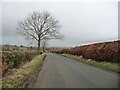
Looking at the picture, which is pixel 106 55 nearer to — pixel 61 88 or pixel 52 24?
pixel 61 88

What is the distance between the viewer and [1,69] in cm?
1252

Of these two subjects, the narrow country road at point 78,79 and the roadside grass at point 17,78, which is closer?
the narrow country road at point 78,79

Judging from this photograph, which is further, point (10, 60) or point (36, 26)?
point (36, 26)

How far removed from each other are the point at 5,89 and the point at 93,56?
1579 centimetres

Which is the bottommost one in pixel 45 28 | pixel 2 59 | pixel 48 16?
pixel 2 59

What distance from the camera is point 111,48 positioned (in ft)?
59.0

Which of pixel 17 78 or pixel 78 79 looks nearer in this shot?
pixel 78 79

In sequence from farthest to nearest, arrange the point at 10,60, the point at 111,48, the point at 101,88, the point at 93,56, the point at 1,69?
1. the point at 93,56
2. the point at 111,48
3. the point at 10,60
4. the point at 1,69
5. the point at 101,88

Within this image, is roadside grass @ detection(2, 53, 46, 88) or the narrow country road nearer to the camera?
the narrow country road

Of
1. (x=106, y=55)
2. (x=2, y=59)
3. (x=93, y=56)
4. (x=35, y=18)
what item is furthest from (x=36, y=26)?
(x=2, y=59)

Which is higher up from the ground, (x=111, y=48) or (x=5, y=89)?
(x=111, y=48)

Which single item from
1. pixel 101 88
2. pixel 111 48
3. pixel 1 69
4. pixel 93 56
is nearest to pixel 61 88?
pixel 101 88

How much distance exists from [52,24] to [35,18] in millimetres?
4919

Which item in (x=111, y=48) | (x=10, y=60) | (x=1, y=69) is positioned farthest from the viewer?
(x=111, y=48)
